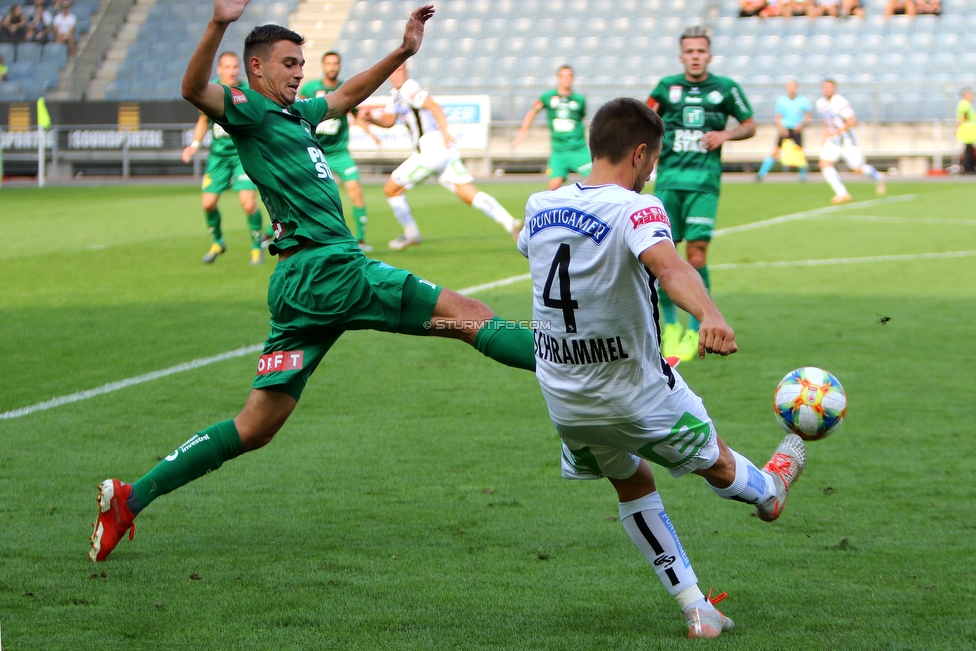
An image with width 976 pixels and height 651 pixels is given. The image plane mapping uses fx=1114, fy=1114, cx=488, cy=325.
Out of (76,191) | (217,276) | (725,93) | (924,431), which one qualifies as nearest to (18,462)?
(924,431)

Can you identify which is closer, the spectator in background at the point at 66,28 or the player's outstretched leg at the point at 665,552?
the player's outstretched leg at the point at 665,552

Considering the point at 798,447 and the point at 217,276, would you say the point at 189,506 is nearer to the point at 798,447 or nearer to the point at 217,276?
the point at 798,447

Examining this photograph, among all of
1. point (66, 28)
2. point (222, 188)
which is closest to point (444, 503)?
point (222, 188)

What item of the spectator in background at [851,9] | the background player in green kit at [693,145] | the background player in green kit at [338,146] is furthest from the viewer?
the spectator in background at [851,9]

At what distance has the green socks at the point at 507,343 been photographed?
4.41m

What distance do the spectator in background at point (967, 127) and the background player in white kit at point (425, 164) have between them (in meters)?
17.6

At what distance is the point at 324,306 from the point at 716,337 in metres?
1.94

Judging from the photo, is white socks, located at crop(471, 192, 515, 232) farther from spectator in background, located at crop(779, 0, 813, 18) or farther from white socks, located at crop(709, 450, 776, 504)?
spectator in background, located at crop(779, 0, 813, 18)

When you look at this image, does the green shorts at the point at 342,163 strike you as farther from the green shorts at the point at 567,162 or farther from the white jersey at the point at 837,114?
the white jersey at the point at 837,114

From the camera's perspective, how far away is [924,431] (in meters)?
5.97

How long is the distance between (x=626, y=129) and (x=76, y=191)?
79.4 ft

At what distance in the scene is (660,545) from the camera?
3.55 meters

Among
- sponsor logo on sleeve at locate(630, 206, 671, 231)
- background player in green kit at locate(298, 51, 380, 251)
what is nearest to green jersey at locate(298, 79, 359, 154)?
background player in green kit at locate(298, 51, 380, 251)

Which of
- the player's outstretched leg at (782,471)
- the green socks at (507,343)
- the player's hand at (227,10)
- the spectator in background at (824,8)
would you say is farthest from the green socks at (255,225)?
the spectator in background at (824,8)
